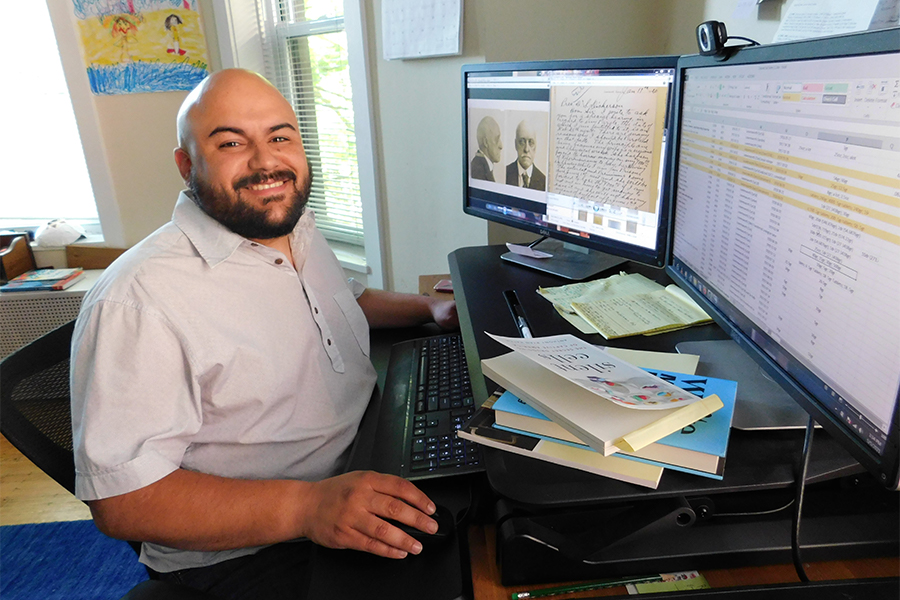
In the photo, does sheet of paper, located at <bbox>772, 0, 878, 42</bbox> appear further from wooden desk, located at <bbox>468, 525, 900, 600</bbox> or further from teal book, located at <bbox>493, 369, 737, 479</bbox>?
wooden desk, located at <bbox>468, 525, 900, 600</bbox>

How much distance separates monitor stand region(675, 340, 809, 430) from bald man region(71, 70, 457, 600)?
39cm

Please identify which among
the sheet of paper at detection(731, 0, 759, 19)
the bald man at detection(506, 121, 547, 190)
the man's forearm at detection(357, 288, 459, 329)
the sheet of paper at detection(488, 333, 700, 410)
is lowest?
the man's forearm at detection(357, 288, 459, 329)

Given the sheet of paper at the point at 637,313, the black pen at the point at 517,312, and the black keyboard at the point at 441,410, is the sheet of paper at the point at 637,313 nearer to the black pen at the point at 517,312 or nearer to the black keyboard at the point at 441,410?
the black pen at the point at 517,312

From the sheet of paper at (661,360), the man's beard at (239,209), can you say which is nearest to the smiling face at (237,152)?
the man's beard at (239,209)

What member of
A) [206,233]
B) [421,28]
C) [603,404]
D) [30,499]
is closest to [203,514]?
[206,233]

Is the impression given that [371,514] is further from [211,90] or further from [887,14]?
[887,14]

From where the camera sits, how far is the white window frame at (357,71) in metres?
2.07

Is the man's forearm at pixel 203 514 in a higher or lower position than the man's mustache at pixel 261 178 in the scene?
lower

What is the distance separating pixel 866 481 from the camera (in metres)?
0.63

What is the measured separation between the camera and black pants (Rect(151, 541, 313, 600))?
34.4 inches

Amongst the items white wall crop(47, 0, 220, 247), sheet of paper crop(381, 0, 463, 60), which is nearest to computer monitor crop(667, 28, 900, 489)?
sheet of paper crop(381, 0, 463, 60)

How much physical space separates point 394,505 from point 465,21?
148 centimetres

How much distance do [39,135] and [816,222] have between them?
329cm

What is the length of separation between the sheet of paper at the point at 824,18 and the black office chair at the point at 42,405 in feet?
3.82
